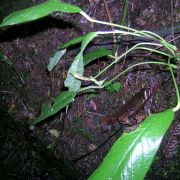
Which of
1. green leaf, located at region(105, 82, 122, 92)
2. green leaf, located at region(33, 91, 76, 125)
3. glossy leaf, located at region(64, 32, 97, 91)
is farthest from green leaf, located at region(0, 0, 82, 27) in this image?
green leaf, located at region(105, 82, 122, 92)

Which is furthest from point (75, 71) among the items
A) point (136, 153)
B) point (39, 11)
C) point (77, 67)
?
point (136, 153)

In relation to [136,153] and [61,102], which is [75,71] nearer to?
[61,102]

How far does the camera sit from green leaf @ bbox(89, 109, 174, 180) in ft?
3.24

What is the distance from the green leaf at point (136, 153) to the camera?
99cm

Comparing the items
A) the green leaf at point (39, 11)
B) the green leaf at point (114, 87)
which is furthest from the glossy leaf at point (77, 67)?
the green leaf at point (114, 87)

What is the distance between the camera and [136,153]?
1.00 metres

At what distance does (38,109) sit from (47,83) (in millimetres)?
266

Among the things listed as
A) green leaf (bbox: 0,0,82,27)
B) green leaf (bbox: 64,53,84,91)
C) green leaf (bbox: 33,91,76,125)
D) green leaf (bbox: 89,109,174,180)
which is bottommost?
green leaf (bbox: 89,109,174,180)

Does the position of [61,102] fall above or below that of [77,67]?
below

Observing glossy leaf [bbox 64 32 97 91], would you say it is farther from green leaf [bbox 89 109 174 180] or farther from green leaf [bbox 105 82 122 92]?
green leaf [bbox 105 82 122 92]

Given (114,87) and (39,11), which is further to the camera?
(114,87)

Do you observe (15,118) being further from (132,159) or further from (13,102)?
(132,159)

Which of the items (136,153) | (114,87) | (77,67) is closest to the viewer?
(136,153)

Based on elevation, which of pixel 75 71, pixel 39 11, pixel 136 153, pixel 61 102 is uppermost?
pixel 39 11
